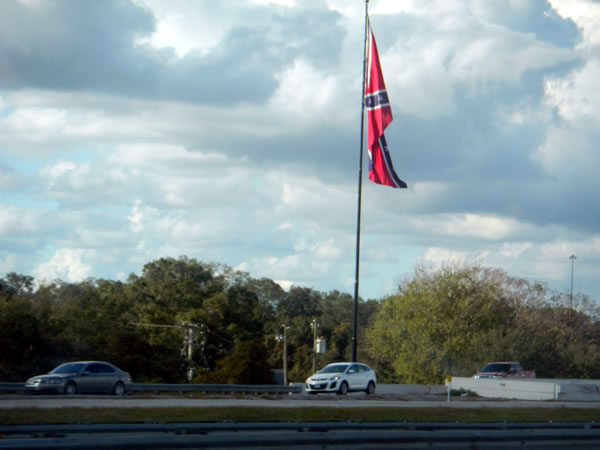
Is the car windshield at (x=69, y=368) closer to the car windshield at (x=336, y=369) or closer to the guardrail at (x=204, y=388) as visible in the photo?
the guardrail at (x=204, y=388)

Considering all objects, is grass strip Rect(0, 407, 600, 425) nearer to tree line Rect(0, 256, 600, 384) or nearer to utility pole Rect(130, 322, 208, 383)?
tree line Rect(0, 256, 600, 384)

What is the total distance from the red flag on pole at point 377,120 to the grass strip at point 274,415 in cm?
1133

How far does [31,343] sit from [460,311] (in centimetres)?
3147

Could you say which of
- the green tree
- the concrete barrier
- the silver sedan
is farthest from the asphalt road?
the green tree

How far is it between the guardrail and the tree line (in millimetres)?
10755

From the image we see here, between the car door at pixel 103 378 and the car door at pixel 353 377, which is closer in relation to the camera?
the car door at pixel 103 378

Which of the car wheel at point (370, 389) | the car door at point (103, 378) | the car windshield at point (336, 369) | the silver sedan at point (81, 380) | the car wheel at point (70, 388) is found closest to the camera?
the silver sedan at point (81, 380)

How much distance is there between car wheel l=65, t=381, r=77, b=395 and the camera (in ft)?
92.6

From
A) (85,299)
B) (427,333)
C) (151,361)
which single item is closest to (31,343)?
(151,361)

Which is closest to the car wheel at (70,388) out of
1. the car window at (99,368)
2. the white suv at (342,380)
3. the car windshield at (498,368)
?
the car window at (99,368)

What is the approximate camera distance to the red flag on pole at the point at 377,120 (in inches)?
1271

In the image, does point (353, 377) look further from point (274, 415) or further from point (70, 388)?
point (274, 415)

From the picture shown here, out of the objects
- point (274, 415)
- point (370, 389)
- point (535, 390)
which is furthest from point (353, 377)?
point (274, 415)

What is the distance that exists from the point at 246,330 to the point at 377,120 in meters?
40.7
